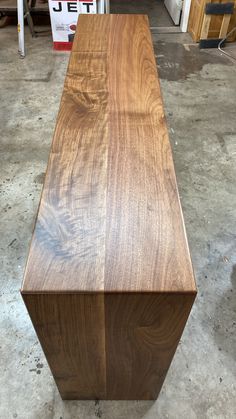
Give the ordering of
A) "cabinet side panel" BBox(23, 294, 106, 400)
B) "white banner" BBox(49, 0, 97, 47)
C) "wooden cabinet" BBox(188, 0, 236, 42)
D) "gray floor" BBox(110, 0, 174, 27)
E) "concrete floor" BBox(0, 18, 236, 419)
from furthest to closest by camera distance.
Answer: "gray floor" BBox(110, 0, 174, 27)
"wooden cabinet" BBox(188, 0, 236, 42)
"white banner" BBox(49, 0, 97, 47)
"concrete floor" BBox(0, 18, 236, 419)
"cabinet side panel" BBox(23, 294, 106, 400)

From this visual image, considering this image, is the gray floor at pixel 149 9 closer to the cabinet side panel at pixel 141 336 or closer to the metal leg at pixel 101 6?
the metal leg at pixel 101 6

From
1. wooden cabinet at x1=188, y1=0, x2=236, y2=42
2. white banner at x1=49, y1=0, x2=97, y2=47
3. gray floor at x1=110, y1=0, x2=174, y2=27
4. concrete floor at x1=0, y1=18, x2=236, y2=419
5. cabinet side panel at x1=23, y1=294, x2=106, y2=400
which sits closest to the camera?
cabinet side panel at x1=23, y1=294, x2=106, y2=400

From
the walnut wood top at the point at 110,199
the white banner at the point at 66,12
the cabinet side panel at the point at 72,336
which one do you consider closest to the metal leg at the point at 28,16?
the white banner at the point at 66,12

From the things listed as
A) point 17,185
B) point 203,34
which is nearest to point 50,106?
point 17,185

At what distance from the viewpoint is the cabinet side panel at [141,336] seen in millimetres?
610

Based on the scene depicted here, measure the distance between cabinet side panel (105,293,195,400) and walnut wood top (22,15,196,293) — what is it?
0.03 m

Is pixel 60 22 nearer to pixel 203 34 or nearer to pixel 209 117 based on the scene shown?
pixel 203 34

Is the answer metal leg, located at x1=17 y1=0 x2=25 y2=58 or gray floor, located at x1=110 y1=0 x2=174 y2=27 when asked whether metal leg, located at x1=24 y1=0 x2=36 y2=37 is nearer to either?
metal leg, located at x1=17 y1=0 x2=25 y2=58

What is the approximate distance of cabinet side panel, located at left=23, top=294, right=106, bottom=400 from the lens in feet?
1.99

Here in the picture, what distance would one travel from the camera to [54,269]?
0.62 meters

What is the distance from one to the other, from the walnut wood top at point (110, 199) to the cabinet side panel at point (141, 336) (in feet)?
0.10

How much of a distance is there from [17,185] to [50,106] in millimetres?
794

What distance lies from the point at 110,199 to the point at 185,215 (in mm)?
848

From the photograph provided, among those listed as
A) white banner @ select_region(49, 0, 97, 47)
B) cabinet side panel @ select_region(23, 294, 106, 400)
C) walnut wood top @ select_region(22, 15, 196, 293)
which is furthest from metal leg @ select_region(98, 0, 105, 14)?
cabinet side panel @ select_region(23, 294, 106, 400)
